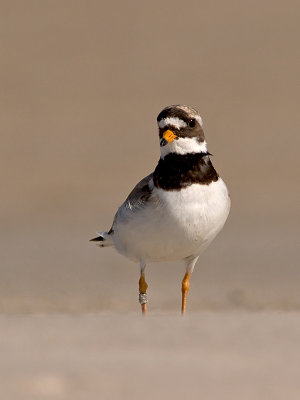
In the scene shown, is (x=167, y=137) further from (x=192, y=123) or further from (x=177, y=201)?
(x=177, y=201)

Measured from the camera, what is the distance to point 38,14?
3084 centimetres

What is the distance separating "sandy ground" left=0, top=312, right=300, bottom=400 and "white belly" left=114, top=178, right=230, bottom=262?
2146 millimetres

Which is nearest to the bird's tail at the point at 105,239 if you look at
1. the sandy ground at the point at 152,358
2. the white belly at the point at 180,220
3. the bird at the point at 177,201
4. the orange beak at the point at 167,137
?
the bird at the point at 177,201

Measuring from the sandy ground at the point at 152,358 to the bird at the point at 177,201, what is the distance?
2.16 m

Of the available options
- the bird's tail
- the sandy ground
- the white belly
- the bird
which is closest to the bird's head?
the bird

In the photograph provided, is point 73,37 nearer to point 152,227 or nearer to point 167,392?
point 152,227

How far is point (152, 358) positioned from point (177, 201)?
365cm

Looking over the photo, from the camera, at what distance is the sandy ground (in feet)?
16.0

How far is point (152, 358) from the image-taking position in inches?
216

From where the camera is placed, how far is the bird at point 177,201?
907cm

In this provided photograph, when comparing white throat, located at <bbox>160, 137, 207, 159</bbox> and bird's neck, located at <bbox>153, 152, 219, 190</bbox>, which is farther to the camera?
white throat, located at <bbox>160, 137, 207, 159</bbox>

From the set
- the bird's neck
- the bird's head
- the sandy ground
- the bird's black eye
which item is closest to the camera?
the sandy ground

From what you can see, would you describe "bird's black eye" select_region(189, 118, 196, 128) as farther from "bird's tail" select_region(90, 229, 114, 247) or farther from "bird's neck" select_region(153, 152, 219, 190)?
"bird's tail" select_region(90, 229, 114, 247)

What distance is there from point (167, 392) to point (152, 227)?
14.1 ft
